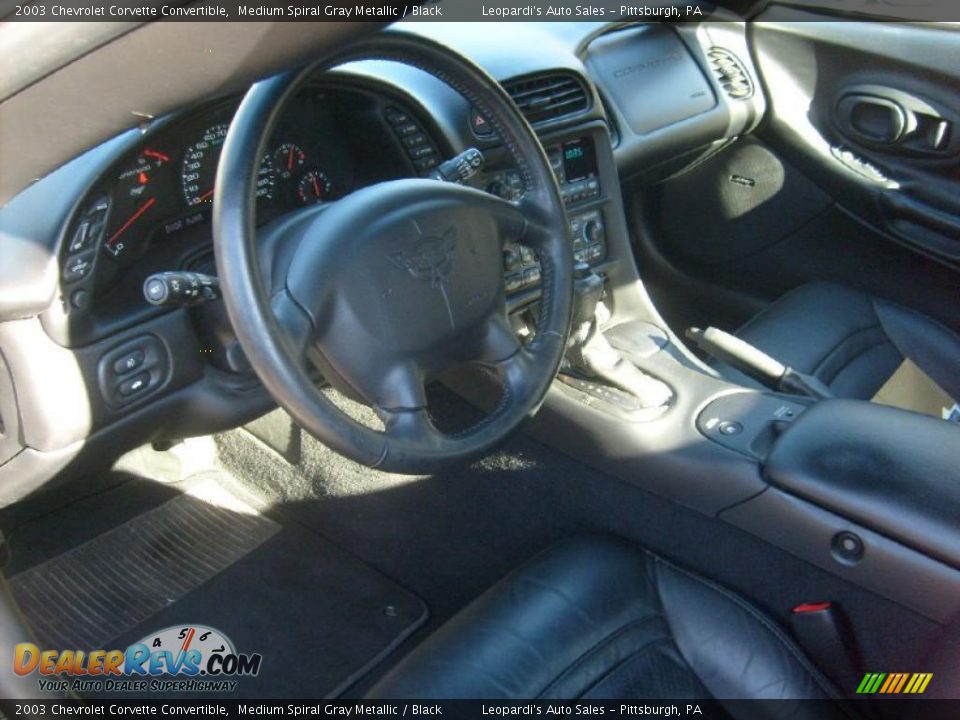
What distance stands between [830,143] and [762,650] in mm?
1507

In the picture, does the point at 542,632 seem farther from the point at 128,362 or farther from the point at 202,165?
the point at 202,165

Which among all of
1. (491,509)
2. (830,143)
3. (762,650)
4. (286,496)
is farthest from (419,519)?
(830,143)

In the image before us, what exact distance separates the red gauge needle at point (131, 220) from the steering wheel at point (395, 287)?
0.23 m

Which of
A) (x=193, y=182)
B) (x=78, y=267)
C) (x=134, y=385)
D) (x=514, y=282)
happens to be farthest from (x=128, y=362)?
(x=514, y=282)

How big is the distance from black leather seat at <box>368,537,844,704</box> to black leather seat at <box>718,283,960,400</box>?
719 mm

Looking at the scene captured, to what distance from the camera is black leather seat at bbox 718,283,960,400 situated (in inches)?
84.7

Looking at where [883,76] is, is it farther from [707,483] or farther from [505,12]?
[707,483]

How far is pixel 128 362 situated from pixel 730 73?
172 cm

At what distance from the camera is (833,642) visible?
138 cm

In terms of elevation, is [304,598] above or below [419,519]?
below

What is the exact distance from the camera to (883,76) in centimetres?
232

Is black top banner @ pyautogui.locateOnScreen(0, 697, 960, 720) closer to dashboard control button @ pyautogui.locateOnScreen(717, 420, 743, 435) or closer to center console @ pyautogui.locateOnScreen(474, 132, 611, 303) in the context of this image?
dashboard control button @ pyautogui.locateOnScreen(717, 420, 743, 435)

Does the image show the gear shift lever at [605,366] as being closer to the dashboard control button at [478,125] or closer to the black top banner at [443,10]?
the dashboard control button at [478,125]

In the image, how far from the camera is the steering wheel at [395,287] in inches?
41.8
